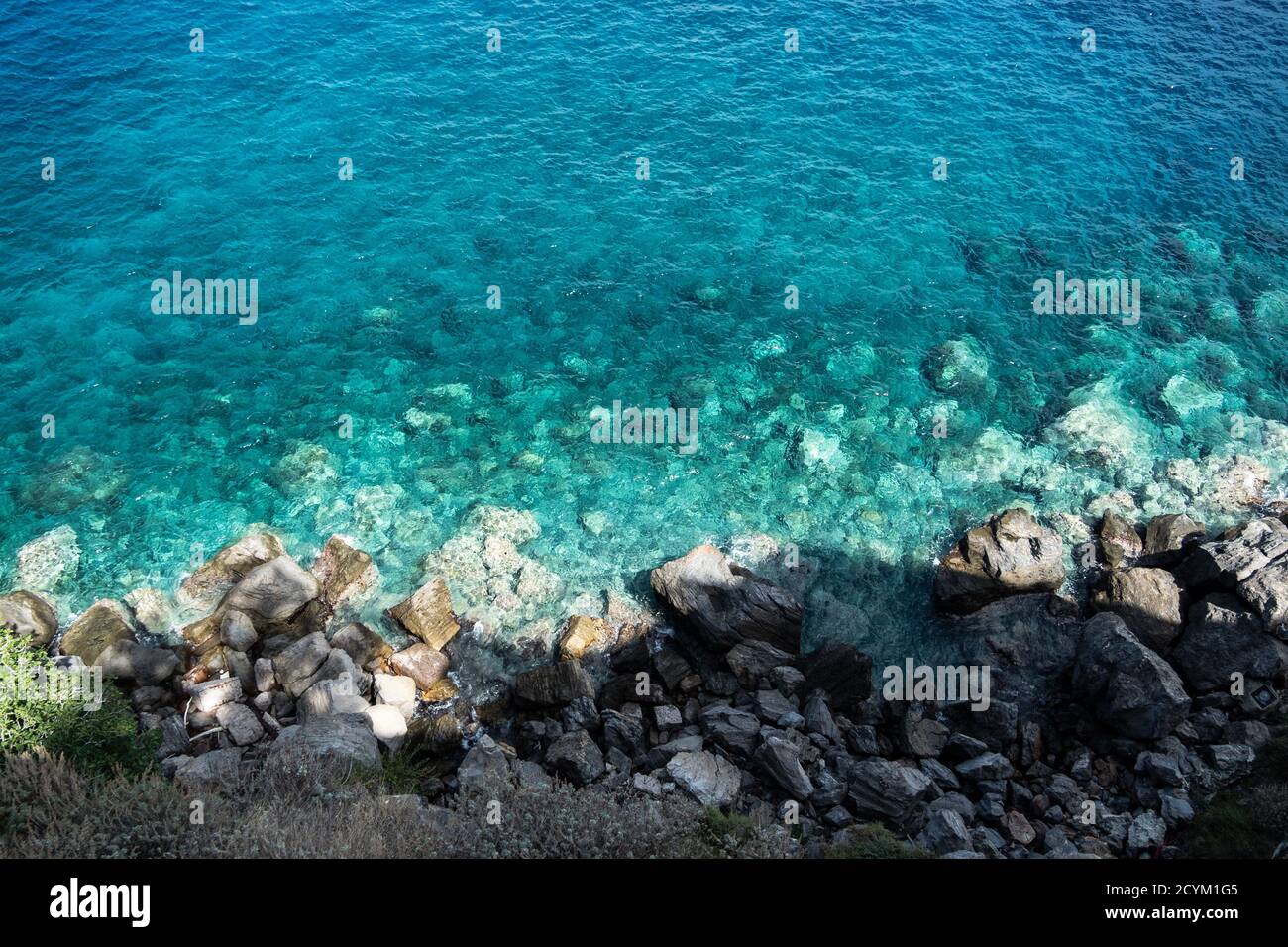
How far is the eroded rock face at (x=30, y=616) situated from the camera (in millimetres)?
21047

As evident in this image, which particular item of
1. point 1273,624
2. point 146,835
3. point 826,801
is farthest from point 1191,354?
point 146,835

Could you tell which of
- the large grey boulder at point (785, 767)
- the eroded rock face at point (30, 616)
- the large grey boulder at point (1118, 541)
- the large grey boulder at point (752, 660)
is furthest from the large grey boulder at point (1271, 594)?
the eroded rock face at point (30, 616)

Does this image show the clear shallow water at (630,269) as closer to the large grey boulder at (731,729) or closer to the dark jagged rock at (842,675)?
the dark jagged rock at (842,675)

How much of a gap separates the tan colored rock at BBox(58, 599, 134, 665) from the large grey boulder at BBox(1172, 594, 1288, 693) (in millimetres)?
25005

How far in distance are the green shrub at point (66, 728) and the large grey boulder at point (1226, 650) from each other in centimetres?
2235

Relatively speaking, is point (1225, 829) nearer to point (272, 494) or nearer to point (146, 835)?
point (146, 835)

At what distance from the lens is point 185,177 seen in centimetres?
3528

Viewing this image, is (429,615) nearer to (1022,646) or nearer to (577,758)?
(577,758)

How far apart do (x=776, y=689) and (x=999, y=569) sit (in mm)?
7015

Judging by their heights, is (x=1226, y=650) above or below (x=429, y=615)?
above

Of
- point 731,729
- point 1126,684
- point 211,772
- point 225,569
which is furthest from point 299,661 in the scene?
point 1126,684

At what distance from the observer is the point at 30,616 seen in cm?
2133

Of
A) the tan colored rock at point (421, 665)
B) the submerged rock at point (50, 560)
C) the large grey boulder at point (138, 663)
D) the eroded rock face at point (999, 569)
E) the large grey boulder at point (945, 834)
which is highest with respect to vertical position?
the eroded rock face at point (999, 569)

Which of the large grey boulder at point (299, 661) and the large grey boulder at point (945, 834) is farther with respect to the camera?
the large grey boulder at point (299, 661)
